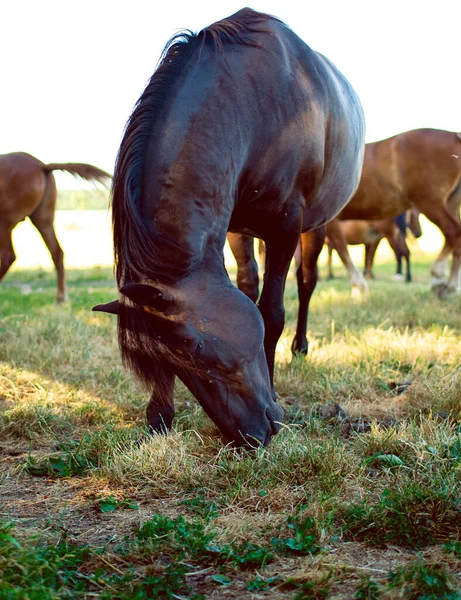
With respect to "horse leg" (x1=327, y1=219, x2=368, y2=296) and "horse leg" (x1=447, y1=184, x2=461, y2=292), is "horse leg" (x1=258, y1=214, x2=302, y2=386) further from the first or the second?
"horse leg" (x1=327, y1=219, x2=368, y2=296)

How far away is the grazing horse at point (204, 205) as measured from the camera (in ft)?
9.01

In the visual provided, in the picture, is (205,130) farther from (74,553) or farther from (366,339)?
(366,339)

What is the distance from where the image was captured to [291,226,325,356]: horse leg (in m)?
5.12

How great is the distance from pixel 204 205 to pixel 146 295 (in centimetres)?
49

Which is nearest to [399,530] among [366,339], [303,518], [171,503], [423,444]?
[303,518]

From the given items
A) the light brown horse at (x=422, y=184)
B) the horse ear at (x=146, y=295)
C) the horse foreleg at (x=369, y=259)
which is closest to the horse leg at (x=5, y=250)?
the light brown horse at (x=422, y=184)

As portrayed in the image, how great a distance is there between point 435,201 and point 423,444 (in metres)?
6.22

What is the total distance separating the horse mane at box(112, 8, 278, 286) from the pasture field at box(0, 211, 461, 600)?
0.77 metres

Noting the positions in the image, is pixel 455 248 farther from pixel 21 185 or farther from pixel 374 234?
pixel 374 234

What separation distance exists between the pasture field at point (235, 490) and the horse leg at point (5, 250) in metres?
3.80

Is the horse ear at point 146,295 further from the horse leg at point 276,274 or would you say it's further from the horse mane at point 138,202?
the horse leg at point 276,274

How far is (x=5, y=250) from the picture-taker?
27.2ft

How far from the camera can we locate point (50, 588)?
1.79 meters

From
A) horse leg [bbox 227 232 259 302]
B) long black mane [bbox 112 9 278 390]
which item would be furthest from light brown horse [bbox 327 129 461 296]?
long black mane [bbox 112 9 278 390]
